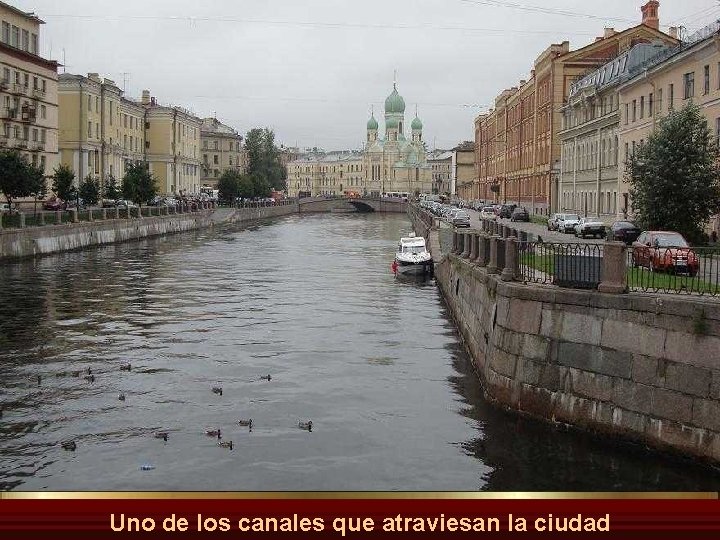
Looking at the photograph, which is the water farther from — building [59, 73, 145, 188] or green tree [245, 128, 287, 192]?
green tree [245, 128, 287, 192]

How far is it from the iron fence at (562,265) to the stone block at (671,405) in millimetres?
2878

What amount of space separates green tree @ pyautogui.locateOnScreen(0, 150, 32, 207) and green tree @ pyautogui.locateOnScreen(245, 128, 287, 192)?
4505 inches

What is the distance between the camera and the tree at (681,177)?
3769cm

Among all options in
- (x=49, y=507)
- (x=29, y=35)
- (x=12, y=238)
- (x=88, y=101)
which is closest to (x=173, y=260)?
(x=12, y=238)

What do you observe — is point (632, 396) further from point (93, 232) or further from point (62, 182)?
point (62, 182)

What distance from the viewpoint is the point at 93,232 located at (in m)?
69.1

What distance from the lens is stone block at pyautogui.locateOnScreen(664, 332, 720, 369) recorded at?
16.0 metres

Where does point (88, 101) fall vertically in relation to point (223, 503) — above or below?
above

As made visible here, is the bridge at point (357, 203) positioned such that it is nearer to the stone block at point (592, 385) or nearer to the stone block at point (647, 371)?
the stone block at point (592, 385)

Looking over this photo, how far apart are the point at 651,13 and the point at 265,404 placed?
7154cm

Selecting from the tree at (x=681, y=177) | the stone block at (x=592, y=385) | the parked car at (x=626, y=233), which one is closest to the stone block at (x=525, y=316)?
the stone block at (x=592, y=385)

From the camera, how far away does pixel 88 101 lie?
3917 inches

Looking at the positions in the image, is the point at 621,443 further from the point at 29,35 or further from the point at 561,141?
the point at 29,35

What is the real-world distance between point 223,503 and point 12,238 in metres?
50.5
